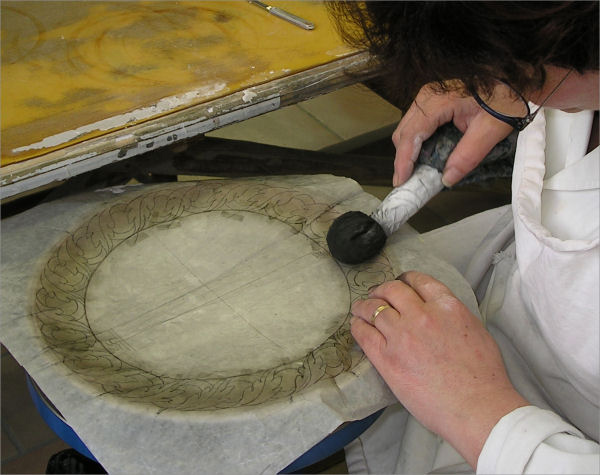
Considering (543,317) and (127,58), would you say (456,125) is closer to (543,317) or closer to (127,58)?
(543,317)

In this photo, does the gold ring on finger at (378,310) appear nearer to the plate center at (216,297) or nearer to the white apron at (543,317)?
the plate center at (216,297)

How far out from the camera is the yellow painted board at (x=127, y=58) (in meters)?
1.27

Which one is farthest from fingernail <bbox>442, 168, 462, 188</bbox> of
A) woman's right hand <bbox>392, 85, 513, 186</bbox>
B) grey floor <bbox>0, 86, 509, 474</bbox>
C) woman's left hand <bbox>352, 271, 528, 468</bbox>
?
grey floor <bbox>0, 86, 509, 474</bbox>

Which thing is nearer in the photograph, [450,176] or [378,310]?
[378,310]

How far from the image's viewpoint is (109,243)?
4.13ft

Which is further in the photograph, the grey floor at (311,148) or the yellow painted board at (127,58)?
the grey floor at (311,148)

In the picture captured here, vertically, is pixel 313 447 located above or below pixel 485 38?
below

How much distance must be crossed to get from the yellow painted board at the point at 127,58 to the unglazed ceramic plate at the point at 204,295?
0.55 feet

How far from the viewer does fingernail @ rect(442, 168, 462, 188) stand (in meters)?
1.22

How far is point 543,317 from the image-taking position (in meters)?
1.04

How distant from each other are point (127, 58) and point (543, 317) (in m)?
0.95

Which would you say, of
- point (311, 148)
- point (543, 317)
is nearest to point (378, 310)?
point (543, 317)

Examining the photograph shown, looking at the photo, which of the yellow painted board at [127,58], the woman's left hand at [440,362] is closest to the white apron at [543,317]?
the woman's left hand at [440,362]

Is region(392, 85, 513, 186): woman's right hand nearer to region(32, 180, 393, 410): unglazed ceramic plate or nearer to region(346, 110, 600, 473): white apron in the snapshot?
region(346, 110, 600, 473): white apron
